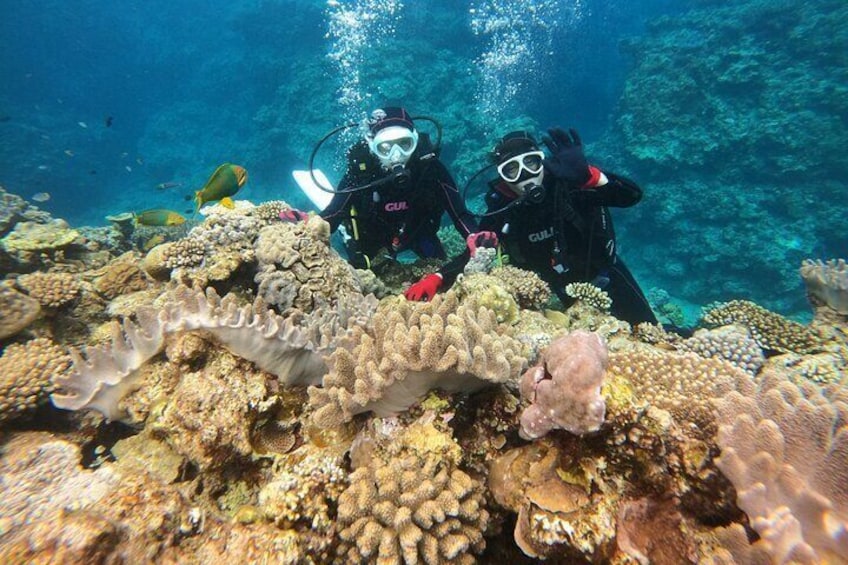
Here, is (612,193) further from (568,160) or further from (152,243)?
(152,243)

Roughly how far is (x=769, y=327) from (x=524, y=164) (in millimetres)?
3405

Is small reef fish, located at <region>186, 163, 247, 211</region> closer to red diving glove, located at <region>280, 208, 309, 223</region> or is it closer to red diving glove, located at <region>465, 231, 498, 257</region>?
red diving glove, located at <region>280, 208, 309, 223</region>

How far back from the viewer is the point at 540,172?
530cm

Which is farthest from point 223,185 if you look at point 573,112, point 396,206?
point 573,112

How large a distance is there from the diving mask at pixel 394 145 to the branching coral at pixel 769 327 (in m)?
4.61

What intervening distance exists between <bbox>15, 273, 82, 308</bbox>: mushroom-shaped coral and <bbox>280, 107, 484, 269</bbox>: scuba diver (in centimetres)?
318

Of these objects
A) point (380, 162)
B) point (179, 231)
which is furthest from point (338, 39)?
point (380, 162)

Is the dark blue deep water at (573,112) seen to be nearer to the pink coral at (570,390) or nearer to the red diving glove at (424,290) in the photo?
the red diving glove at (424,290)

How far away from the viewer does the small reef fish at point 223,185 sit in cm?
438

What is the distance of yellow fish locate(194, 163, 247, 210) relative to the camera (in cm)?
438

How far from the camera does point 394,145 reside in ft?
18.4

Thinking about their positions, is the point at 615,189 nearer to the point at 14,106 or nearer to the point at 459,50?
the point at 459,50

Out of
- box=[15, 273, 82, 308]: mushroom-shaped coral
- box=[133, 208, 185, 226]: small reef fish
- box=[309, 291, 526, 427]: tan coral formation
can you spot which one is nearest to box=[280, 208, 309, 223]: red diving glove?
box=[133, 208, 185, 226]: small reef fish

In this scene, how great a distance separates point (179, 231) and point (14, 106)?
1974 inches
